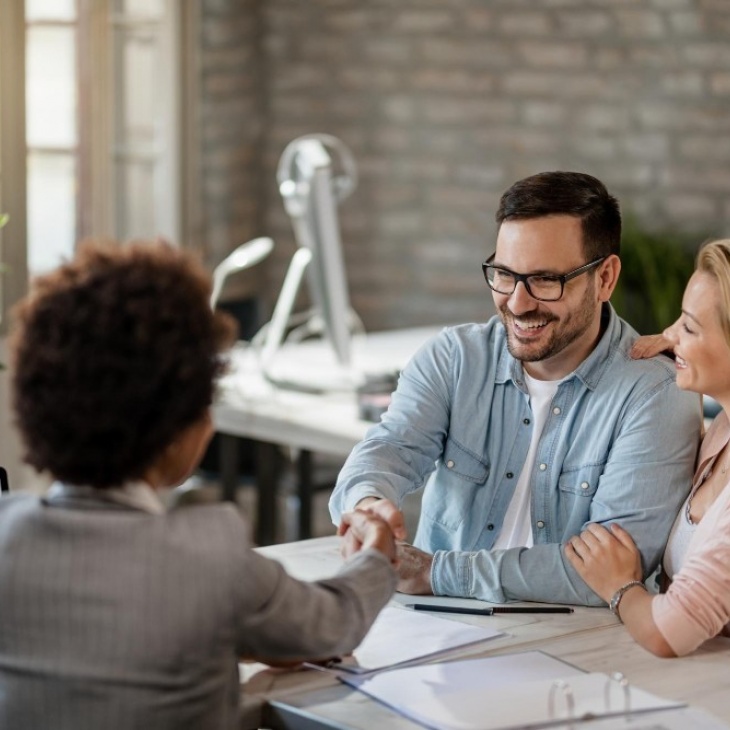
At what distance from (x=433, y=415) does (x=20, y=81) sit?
9.46ft

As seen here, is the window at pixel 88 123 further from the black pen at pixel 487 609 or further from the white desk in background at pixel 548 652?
the black pen at pixel 487 609

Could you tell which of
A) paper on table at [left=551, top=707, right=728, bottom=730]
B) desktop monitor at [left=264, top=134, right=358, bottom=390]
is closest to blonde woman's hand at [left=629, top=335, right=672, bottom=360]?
paper on table at [left=551, top=707, right=728, bottom=730]

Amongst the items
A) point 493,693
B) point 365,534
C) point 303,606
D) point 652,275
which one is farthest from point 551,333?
point 652,275

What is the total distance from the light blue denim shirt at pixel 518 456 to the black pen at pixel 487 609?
0.08 ft

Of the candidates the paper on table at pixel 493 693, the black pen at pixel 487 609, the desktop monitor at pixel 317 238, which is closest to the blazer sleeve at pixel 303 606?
the paper on table at pixel 493 693

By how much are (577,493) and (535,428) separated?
0.46 ft

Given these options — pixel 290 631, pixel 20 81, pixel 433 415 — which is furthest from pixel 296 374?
pixel 290 631

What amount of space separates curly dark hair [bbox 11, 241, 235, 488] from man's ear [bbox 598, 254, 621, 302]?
1071mm

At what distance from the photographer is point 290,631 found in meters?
Result: 1.56

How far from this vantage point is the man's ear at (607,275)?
7.82 ft

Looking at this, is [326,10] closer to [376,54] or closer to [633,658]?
[376,54]

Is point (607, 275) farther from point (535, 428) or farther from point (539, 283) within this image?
point (535, 428)

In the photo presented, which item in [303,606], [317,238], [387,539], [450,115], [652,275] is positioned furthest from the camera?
[450,115]

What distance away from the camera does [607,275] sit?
240cm
